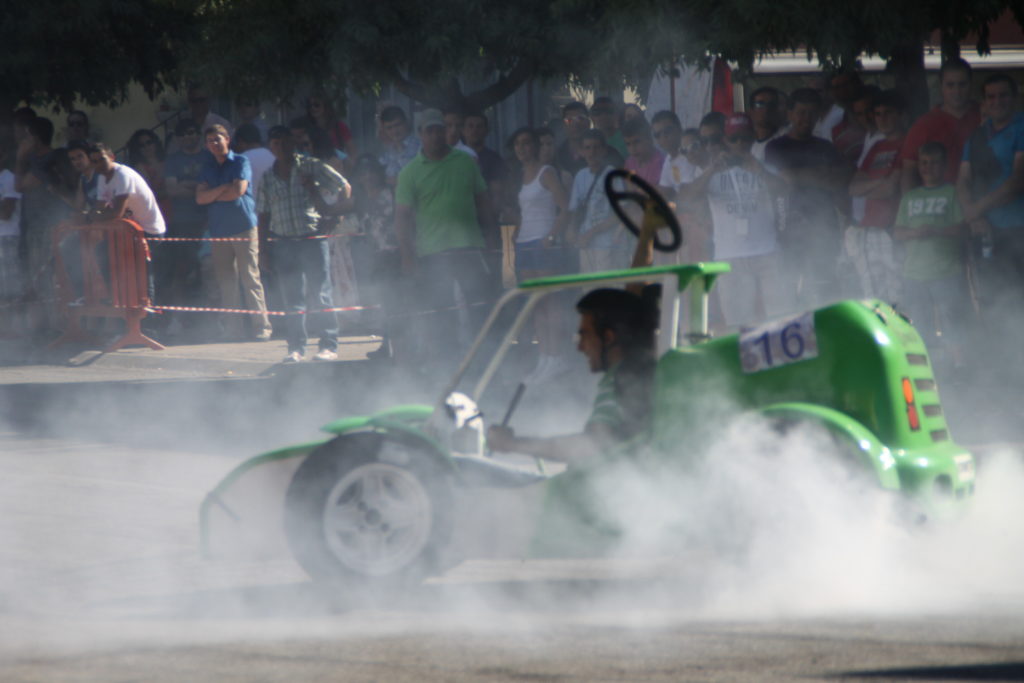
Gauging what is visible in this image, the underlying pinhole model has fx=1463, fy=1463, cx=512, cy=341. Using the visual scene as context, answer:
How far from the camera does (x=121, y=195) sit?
43.9ft

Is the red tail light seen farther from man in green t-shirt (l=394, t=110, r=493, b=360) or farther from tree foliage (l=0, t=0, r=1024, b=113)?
man in green t-shirt (l=394, t=110, r=493, b=360)

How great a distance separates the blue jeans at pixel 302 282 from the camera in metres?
12.5

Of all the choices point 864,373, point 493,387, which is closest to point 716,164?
point 493,387

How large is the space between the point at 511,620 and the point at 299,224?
795 cm

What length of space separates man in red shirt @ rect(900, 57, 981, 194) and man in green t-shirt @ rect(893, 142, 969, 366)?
183 millimetres

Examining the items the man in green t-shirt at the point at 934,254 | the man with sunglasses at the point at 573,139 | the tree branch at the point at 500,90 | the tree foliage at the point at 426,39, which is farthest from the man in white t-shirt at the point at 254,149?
the man in green t-shirt at the point at 934,254

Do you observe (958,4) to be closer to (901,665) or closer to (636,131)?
(636,131)

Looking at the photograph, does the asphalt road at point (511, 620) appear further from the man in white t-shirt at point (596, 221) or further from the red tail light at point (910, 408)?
the man in white t-shirt at point (596, 221)

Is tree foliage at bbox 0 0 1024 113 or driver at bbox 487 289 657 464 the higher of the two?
tree foliage at bbox 0 0 1024 113

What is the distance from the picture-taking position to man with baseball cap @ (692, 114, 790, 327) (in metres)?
10.1

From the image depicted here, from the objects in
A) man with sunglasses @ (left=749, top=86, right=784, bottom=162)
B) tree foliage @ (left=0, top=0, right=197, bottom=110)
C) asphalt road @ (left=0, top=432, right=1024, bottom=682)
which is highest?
tree foliage @ (left=0, top=0, right=197, bottom=110)

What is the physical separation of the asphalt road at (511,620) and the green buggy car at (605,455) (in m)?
0.21

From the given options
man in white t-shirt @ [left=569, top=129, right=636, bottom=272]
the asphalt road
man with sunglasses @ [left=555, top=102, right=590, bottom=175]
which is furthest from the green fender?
man with sunglasses @ [left=555, top=102, right=590, bottom=175]

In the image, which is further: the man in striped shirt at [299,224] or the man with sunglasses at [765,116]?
the man in striped shirt at [299,224]
